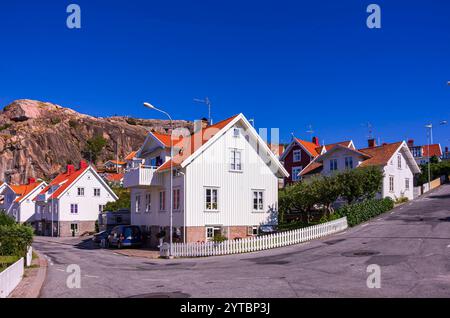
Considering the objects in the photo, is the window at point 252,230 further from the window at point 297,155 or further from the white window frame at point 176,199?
the window at point 297,155

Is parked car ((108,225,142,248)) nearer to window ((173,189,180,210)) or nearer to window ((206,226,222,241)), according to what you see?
window ((173,189,180,210))

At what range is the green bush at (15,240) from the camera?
2339 centimetres

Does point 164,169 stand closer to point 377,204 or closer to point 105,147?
point 377,204

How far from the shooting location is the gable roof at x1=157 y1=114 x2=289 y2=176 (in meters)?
32.4

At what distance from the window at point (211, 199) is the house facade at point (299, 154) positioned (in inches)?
1082

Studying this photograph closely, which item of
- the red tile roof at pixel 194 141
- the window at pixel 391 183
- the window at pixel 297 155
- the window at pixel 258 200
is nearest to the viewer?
the red tile roof at pixel 194 141

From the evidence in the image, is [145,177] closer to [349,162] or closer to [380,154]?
[349,162]

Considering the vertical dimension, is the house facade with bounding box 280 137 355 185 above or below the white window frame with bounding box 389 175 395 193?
above

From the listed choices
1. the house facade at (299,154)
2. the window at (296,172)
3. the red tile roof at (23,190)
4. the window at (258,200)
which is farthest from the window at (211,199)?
the red tile roof at (23,190)

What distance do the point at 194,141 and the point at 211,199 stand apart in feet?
15.0

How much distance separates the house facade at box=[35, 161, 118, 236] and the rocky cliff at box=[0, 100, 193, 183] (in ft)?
166

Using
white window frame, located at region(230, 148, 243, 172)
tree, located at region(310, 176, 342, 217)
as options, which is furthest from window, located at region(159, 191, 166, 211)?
tree, located at region(310, 176, 342, 217)

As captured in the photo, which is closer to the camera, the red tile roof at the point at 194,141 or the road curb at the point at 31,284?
the road curb at the point at 31,284

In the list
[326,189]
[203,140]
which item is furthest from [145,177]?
[326,189]
